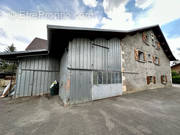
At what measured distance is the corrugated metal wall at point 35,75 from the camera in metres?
6.04

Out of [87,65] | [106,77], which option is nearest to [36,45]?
[87,65]

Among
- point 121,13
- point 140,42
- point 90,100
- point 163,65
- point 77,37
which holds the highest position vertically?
point 121,13

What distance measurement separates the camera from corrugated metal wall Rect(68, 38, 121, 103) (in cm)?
448

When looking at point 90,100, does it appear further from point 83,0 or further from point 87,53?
point 83,0

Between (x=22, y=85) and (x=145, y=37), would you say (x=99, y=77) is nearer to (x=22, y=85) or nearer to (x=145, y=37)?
(x=22, y=85)

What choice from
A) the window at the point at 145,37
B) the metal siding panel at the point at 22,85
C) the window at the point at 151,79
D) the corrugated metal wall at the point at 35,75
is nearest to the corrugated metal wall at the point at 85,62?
the corrugated metal wall at the point at 35,75

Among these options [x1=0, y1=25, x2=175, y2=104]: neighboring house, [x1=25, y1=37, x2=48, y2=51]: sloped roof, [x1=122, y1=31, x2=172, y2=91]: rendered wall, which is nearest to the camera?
[x1=0, y1=25, x2=175, y2=104]: neighboring house

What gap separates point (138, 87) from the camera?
7.59m

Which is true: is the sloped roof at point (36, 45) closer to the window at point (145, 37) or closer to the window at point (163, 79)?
the window at point (145, 37)

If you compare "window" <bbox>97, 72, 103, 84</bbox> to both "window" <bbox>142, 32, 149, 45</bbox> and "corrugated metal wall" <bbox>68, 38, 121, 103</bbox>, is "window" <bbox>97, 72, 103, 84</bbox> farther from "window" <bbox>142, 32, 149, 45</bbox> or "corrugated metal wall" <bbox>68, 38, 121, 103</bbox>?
"window" <bbox>142, 32, 149, 45</bbox>

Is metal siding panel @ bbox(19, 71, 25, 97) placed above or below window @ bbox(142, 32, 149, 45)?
below

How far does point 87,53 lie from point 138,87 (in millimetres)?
6669

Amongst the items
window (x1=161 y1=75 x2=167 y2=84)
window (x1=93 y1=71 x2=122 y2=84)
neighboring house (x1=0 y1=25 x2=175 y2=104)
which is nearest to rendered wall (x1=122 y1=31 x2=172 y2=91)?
neighboring house (x1=0 y1=25 x2=175 y2=104)

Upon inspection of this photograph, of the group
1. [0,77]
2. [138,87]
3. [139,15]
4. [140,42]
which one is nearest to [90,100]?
[138,87]
